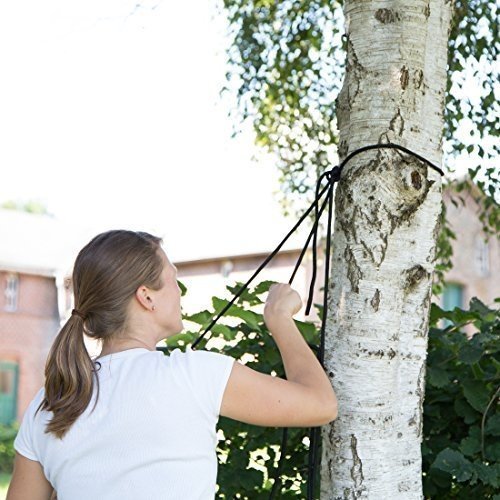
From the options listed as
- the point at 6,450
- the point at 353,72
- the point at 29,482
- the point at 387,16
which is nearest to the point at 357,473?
the point at 29,482

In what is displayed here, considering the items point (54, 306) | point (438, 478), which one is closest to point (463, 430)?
point (438, 478)

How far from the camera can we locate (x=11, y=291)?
1802cm

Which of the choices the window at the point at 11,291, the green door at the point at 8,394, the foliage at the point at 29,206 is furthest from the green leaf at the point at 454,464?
the foliage at the point at 29,206

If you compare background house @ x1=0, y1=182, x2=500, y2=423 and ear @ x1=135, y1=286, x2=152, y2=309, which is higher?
background house @ x1=0, y1=182, x2=500, y2=423

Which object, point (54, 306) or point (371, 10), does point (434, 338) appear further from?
point (54, 306)

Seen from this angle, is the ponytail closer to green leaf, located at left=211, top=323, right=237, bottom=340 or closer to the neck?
the neck

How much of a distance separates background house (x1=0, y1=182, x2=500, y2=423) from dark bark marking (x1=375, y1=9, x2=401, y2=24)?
1248 centimetres

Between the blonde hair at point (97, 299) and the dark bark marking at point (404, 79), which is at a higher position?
the dark bark marking at point (404, 79)

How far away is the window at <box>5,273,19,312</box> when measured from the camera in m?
17.8

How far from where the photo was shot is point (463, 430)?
115 inches

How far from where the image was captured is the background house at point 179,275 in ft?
53.7

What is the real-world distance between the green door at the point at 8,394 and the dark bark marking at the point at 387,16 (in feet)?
55.0

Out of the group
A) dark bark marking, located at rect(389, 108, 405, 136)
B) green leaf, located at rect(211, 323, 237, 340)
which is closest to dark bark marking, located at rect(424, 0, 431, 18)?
dark bark marking, located at rect(389, 108, 405, 136)

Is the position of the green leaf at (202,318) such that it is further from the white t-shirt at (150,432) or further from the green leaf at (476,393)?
the white t-shirt at (150,432)
